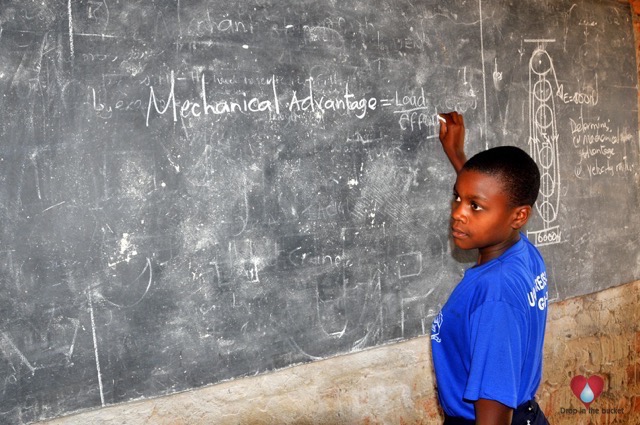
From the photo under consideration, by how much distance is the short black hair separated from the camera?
199 centimetres

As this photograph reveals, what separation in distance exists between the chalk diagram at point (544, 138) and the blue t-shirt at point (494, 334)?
2.34 meters

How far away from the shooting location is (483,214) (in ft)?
6.57

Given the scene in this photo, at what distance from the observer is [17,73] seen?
100.0 inches

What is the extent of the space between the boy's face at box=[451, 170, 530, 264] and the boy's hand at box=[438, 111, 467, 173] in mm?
1293

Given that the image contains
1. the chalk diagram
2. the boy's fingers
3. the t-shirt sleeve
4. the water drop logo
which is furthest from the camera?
the water drop logo

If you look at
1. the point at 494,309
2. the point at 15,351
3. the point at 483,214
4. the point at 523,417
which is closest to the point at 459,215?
the point at 483,214

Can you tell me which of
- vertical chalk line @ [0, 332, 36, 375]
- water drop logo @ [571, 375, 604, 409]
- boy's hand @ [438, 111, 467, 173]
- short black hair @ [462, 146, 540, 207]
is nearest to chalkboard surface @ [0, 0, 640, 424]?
vertical chalk line @ [0, 332, 36, 375]

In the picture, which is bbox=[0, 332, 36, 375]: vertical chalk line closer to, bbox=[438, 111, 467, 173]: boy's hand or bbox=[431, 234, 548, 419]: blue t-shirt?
bbox=[431, 234, 548, 419]: blue t-shirt

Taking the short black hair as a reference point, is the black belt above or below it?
below

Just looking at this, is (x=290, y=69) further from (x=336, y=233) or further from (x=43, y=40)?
(x=43, y=40)

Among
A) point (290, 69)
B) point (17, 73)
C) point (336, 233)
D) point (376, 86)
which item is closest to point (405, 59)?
point (376, 86)

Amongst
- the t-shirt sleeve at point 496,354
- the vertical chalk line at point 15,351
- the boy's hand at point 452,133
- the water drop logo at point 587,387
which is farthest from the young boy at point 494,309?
the water drop logo at point 587,387

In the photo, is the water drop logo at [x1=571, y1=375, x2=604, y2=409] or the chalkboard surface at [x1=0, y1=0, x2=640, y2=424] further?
the water drop logo at [x1=571, y1=375, x2=604, y2=409]

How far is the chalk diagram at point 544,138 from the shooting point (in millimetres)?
4352
